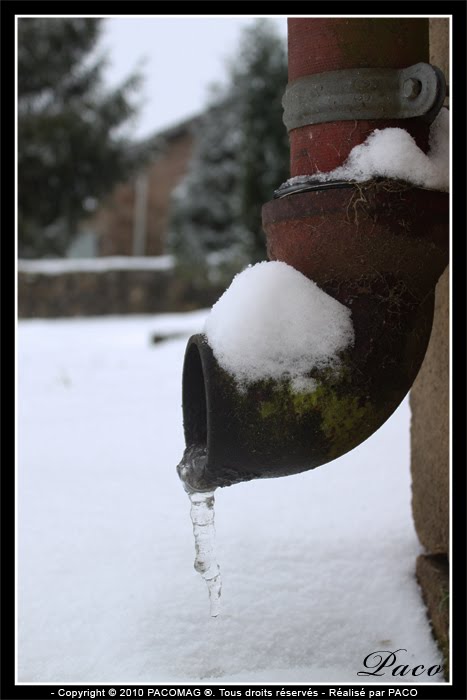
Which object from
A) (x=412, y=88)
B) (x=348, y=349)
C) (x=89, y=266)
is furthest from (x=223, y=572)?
(x=89, y=266)

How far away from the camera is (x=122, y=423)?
11.1 ft

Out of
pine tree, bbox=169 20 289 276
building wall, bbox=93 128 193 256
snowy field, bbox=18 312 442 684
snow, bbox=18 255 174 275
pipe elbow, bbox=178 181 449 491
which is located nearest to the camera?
pipe elbow, bbox=178 181 449 491

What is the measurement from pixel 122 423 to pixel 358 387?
2.32 m

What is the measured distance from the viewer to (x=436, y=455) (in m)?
1.67

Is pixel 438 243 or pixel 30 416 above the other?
pixel 438 243

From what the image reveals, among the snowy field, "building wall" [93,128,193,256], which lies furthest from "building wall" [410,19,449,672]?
"building wall" [93,128,193,256]

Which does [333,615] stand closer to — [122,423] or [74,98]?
[122,423]

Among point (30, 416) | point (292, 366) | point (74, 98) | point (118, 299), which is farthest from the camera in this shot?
point (74, 98)

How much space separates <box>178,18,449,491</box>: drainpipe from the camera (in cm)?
117

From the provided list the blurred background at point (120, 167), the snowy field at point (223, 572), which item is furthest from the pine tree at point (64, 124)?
the snowy field at point (223, 572)

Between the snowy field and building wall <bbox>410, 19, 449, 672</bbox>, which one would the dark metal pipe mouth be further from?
building wall <bbox>410, 19, 449, 672</bbox>

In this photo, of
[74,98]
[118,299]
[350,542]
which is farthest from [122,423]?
[74,98]

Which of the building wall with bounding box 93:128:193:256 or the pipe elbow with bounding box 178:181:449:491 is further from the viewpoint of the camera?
the building wall with bounding box 93:128:193:256

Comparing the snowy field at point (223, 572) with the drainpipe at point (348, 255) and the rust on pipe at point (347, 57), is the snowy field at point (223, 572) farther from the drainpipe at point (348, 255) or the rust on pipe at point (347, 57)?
the rust on pipe at point (347, 57)
